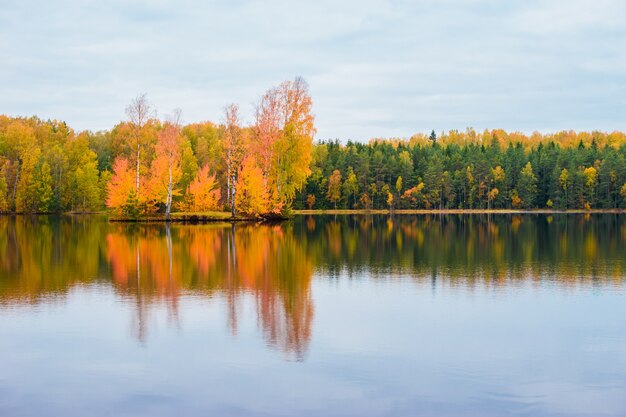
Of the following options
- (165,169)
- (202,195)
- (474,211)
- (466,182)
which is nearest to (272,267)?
(165,169)

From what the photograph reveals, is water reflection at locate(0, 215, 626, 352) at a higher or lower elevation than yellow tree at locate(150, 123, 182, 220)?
lower

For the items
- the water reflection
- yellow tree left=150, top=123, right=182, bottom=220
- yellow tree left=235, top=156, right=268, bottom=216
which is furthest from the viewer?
yellow tree left=150, top=123, right=182, bottom=220

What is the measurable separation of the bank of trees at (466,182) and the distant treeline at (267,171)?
236mm

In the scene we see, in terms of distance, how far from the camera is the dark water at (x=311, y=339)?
11.8 metres

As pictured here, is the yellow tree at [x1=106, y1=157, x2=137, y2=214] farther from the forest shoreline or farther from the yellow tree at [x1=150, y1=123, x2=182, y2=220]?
the forest shoreline

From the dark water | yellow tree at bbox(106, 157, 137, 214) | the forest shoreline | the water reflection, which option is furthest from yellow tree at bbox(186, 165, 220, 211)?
the forest shoreline

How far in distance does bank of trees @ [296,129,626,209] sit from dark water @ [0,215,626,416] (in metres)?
104

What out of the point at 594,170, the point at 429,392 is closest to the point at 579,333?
the point at 429,392

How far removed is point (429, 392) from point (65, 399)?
6.39 meters

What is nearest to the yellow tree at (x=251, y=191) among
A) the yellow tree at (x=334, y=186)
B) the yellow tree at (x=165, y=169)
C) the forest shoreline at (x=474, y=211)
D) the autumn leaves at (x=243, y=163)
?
the autumn leaves at (x=243, y=163)

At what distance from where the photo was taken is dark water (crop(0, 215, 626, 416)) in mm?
11805

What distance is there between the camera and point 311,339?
52.0 feet

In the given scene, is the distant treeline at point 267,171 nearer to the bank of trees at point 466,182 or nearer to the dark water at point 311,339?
the bank of trees at point 466,182

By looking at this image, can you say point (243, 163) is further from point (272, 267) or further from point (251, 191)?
point (272, 267)
